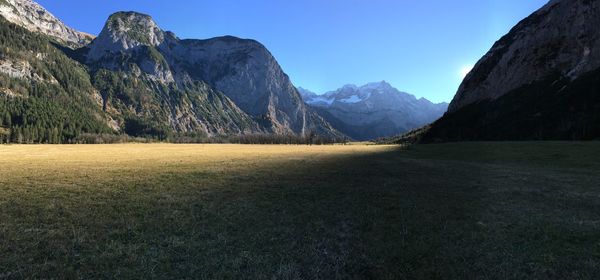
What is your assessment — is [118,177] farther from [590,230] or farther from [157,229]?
[590,230]

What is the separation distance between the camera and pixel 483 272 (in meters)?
14.1

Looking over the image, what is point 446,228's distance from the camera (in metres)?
19.6

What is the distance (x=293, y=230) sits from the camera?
18.9 m

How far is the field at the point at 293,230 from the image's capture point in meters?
14.0

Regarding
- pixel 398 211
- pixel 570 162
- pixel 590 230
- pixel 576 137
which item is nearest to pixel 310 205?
pixel 398 211

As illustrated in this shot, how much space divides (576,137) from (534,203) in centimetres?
13963

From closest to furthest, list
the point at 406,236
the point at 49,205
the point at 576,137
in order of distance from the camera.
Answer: the point at 406,236 < the point at 49,205 < the point at 576,137

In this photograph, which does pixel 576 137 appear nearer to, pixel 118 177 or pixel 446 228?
pixel 446 228

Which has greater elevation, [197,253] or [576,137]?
[576,137]

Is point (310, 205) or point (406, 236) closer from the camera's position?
point (406, 236)

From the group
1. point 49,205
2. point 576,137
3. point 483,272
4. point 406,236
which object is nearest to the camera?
point 483,272

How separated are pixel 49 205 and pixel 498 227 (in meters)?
28.3

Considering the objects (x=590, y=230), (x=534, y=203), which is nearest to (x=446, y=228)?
(x=590, y=230)

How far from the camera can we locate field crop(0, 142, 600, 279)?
14.0 m
